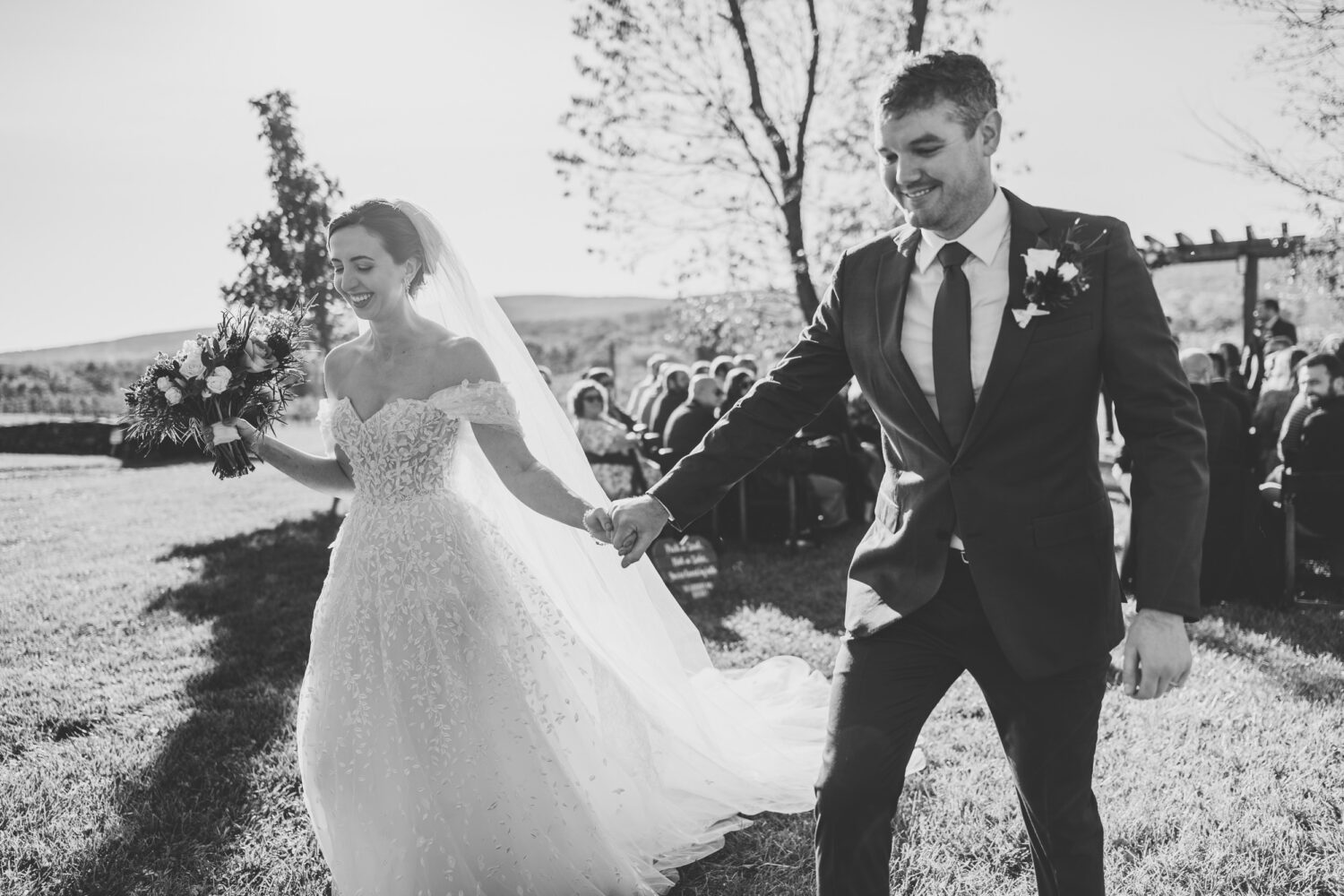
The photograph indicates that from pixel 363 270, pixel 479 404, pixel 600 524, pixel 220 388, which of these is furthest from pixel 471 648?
pixel 220 388

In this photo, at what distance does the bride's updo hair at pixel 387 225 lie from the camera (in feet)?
11.3

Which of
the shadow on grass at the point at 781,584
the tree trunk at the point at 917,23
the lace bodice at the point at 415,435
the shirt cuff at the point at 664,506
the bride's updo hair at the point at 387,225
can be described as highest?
the tree trunk at the point at 917,23

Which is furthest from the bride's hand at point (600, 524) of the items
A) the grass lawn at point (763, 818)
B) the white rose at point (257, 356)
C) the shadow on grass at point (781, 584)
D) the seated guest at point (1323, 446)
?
the seated guest at point (1323, 446)

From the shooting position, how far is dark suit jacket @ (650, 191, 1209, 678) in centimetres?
210

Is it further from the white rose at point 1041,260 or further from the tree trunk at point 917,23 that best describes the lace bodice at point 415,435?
the tree trunk at point 917,23

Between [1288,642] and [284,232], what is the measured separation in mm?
11246

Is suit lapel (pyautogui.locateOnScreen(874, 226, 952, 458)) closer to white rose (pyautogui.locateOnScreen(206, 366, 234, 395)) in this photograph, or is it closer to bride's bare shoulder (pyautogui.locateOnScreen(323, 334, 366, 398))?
bride's bare shoulder (pyautogui.locateOnScreen(323, 334, 366, 398))

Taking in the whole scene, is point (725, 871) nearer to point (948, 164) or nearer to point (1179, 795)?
point (1179, 795)

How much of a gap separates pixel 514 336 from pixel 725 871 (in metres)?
2.29

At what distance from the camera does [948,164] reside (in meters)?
2.28

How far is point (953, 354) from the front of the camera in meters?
2.28

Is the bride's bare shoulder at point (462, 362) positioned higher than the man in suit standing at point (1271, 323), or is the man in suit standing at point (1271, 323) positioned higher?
the bride's bare shoulder at point (462, 362)

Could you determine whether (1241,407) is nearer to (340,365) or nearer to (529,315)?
(340,365)

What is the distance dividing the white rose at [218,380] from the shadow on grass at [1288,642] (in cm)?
533
